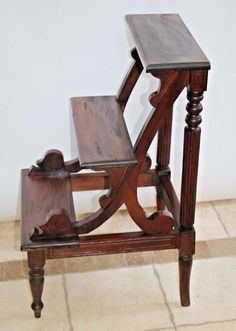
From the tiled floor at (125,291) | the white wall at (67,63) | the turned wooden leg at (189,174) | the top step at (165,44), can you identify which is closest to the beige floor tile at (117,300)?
the tiled floor at (125,291)

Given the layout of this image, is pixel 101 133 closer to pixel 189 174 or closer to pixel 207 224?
pixel 189 174

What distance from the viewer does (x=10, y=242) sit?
2.27 metres

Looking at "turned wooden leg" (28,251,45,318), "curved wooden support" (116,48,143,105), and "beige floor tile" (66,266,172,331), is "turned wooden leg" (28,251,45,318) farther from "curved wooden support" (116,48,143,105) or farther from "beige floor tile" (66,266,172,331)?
"curved wooden support" (116,48,143,105)

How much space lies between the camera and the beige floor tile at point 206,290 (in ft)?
6.37

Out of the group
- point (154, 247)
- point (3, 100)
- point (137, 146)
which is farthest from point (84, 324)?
point (3, 100)

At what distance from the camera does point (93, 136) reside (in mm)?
1721

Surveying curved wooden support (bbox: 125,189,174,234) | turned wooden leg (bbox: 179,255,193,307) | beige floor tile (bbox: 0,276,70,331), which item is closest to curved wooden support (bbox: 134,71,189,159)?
curved wooden support (bbox: 125,189,174,234)

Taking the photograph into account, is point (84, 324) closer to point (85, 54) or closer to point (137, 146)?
point (137, 146)

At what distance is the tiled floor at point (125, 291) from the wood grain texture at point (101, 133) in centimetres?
60

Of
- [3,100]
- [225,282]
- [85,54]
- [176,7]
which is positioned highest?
[176,7]

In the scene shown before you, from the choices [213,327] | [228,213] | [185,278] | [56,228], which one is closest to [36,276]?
[56,228]

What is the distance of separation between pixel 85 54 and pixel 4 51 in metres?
0.27

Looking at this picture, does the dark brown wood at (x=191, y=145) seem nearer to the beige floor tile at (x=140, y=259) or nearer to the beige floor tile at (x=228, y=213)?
the beige floor tile at (x=140, y=259)

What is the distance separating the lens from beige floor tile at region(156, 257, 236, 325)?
1940 millimetres
